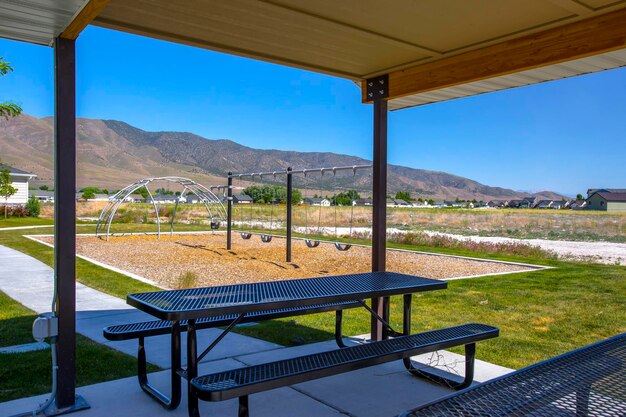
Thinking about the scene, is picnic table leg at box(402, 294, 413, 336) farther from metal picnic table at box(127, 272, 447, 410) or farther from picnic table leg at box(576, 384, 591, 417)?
picnic table leg at box(576, 384, 591, 417)

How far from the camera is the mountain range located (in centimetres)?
10000

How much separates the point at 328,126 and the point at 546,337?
131 meters

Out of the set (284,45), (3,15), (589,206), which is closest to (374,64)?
(284,45)

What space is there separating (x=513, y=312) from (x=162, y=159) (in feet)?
355

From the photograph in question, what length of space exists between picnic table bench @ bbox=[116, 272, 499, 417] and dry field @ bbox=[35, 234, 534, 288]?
217 inches

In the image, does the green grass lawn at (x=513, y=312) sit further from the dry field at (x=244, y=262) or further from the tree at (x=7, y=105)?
the tree at (x=7, y=105)

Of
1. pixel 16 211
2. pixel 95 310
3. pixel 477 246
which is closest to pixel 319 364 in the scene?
pixel 95 310

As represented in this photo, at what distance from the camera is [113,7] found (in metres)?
3.15

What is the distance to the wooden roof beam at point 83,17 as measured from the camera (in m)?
2.69

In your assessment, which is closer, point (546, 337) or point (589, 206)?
point (546, 337)

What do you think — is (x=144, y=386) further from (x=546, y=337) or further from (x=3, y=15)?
(x=546, y=337)

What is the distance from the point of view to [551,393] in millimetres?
1933

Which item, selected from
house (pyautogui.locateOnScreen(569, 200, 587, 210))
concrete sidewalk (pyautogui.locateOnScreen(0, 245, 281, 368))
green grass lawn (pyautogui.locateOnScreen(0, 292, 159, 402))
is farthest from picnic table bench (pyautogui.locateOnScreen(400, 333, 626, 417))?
house (pyautogui.locateOnScreen(569, 200, 587, 210))

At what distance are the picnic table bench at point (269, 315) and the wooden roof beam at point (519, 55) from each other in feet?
5.33
